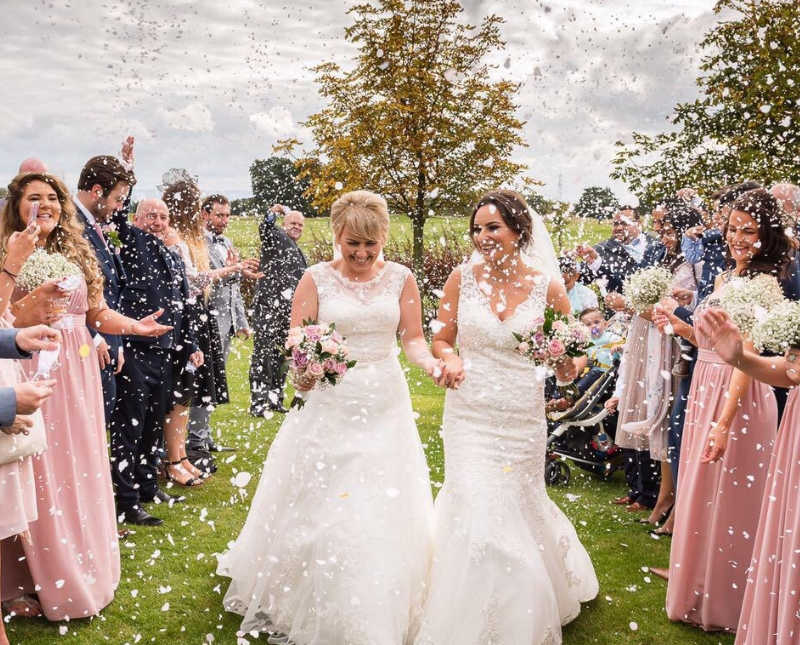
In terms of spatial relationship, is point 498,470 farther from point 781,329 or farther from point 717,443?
point 781,329

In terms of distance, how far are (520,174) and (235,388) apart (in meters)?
7.82

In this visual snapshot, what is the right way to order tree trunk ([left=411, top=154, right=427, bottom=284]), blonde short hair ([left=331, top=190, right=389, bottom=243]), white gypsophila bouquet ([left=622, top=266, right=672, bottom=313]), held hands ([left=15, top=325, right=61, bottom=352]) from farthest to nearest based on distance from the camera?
1. tree trunk ([left=411, top=154, right=427, bottom=284])
2. white gypsophila bouquet ([left=622, top=266, right=672, bottom=313])
3. blonde short hair ([left=331, top=190, right=389, bottom=243])
4. held hands ([left=15, top=325, right=61, bottom=352])

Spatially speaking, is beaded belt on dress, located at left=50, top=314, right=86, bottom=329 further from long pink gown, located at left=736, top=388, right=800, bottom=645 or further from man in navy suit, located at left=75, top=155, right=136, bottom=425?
long pink gown, located at left=736, top=388, right=800, bottom=645

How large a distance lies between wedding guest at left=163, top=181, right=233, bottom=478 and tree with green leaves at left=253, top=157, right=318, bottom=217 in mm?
8710

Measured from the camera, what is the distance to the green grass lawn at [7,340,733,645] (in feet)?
13.4

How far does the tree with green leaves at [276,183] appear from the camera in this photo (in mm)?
16938

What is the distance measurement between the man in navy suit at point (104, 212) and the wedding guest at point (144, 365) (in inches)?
19.0

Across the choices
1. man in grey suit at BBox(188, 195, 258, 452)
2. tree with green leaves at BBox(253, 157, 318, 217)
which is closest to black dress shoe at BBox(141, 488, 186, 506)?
man in grey suit at BBox(188, 195, 258, 452)

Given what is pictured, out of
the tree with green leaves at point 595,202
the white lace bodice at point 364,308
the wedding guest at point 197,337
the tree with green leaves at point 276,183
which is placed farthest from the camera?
the tree with green leaves at point 276,183

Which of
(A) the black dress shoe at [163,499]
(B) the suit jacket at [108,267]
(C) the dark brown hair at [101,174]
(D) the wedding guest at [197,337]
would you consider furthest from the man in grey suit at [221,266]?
(C) the dark brown hair at [101,174]

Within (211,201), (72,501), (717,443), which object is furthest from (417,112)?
(72,501)

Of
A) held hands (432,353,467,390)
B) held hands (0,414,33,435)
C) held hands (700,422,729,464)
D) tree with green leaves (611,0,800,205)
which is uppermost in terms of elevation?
tree with green leaves (611,0,800,205)

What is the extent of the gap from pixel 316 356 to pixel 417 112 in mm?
10719

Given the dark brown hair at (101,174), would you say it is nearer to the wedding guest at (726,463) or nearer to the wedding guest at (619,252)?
the wedding guest at (726,463)
